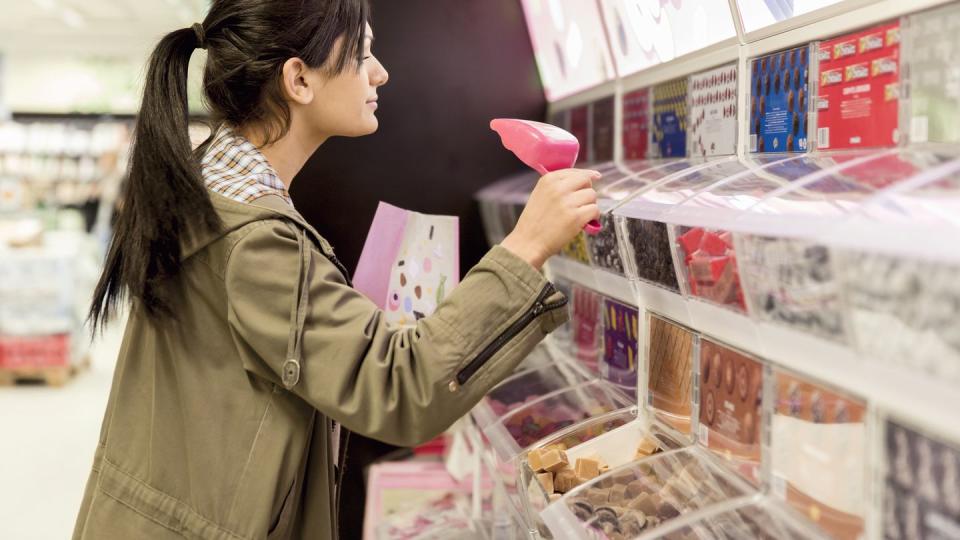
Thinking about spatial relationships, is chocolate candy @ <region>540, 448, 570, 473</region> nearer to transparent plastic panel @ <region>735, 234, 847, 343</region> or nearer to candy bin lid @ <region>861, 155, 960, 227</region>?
transparent plastic panel @ <region>735, 234, 847, 343</region>

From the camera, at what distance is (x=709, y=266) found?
132 centimetres

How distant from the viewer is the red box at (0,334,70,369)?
23.6 feet

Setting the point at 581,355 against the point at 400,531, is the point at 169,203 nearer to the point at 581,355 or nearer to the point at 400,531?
the point at 581,355

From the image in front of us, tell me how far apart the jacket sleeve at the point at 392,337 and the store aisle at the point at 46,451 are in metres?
3.63

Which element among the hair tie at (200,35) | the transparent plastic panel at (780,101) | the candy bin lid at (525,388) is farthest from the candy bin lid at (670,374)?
the hair tie at (200,35)

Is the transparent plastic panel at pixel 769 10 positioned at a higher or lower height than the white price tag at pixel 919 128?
higher

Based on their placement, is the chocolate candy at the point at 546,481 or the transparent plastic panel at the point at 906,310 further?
the chocolate candy at the point at 546,481

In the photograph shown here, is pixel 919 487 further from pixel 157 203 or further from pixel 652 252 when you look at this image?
pixel 157 203

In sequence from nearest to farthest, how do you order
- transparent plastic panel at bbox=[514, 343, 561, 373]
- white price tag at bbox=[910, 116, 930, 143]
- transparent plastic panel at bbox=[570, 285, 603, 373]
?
white price tag at bbox=[910, 116, 930, 143] < transparent plastic panel at bbox=[570, 285, 603, 373] < transparent plastic panel at bbox=[514, 343, 561, 373]

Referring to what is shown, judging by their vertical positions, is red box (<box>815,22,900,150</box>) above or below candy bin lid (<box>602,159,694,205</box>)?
above

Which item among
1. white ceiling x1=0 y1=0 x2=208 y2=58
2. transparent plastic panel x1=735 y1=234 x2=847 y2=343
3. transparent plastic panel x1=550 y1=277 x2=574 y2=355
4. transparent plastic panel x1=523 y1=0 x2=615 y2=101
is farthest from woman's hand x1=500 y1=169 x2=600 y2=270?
white ceiling x1=0 y1=0 x2=208 y2=58

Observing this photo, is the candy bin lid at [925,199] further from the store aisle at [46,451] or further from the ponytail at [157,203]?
the store aisle at [46,451]

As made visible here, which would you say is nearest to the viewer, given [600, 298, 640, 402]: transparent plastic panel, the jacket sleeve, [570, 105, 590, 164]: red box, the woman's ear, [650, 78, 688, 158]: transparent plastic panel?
the jacket sleeve

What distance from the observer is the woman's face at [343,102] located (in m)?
1.50
